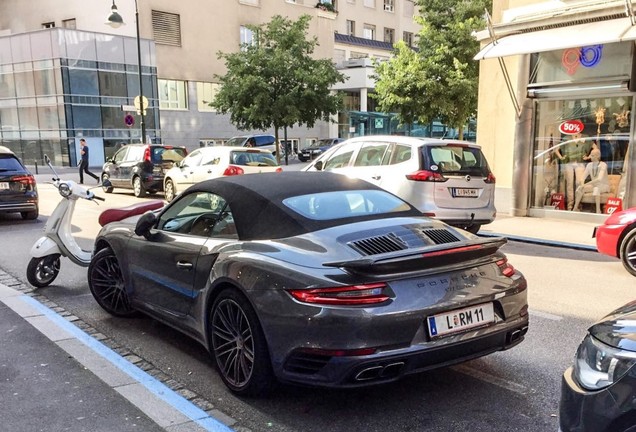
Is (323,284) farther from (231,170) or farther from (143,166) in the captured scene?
(143,166)

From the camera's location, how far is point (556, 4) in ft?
38.4

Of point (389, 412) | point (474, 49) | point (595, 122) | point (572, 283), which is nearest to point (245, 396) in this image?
point (389, 412)

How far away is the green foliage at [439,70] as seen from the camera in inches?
793

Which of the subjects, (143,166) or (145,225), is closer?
(145,225)

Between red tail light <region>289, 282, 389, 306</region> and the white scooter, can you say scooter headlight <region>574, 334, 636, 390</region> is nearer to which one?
red tail light <region>289, 282, 389, 306</region>

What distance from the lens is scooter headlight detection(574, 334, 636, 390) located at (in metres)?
2.02

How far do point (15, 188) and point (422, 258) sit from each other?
1079cm

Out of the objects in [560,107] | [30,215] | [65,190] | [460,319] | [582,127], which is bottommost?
[30,215]

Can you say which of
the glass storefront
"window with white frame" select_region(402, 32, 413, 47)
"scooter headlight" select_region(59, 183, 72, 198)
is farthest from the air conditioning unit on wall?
"scooter headlight" select_region(59, 183, 72, 198)

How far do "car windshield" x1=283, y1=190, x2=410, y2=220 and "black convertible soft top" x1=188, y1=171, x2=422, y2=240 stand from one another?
2.2 inches

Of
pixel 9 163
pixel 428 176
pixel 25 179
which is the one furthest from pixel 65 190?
pixel 9 163

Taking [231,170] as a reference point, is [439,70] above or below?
above

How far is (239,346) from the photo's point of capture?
360cm

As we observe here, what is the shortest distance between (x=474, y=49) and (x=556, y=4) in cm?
1039
